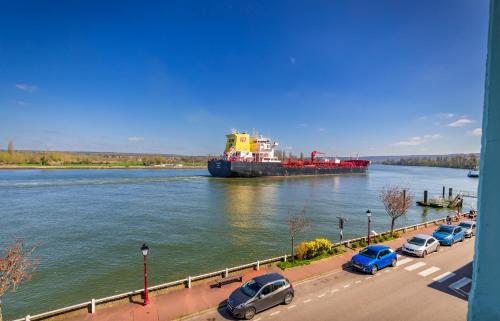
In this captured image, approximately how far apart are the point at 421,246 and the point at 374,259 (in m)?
4.64

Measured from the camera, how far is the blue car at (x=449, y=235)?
63.6ft

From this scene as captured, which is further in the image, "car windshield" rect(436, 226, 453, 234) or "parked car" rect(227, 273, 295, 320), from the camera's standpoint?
"car windshield" rect(436, 226, 453, 234)

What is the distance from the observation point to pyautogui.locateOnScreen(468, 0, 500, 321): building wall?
1298 millimetres

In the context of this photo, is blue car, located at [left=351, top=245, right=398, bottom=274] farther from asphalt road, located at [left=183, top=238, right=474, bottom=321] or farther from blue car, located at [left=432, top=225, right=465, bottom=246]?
blue car, located at [left=432, top=225, right=465, bottom=246]

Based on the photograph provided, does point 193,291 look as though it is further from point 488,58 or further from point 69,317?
point 488,58

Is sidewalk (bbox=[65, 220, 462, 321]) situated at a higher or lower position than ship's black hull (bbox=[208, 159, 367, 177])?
lower

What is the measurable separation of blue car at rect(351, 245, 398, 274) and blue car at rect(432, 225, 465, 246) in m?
6.24

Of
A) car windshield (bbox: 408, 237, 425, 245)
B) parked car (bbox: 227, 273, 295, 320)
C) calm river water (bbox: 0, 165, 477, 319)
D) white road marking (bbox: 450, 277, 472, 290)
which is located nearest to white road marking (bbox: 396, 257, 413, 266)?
car windshield (bbox: 408, 237, 425, 245)

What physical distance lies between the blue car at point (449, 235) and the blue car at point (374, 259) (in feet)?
20.5

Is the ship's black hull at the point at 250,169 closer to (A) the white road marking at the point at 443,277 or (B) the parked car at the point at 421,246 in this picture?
(B) the parked car at the point at 421,246

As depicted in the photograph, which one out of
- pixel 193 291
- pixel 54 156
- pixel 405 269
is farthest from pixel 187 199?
pixel 54 156

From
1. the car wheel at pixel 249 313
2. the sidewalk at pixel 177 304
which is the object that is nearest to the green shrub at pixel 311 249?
the sidewalk at pixel 177 304

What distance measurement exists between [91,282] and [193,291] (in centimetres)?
682

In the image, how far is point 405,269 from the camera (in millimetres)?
15352
